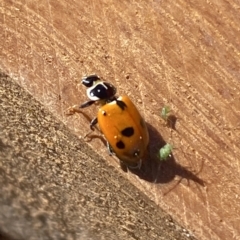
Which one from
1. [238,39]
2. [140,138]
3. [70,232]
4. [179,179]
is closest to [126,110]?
[140,138]

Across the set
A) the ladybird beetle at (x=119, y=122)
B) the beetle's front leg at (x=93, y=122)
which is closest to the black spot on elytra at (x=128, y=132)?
the ladybird beetle at (x=119, y=122)

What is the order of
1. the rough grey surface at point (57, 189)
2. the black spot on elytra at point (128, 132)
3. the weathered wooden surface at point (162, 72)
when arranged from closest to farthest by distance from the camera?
the rough grey surface at point (57, 189)
the weathered wooden surface at point (162, 72)
the black spot on elytra at point (128, 132)

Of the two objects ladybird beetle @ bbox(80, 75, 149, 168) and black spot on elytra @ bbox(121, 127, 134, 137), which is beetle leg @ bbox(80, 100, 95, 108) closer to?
ladybird beetle @ bbox(80, 75, 149, 168)

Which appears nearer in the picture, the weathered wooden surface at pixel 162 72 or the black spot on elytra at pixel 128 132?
the weathered wooden surface at pixel 162 72

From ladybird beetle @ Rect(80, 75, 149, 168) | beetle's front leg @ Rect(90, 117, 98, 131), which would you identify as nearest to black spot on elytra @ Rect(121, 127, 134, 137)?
ladybird beetle @ Rect(80, 75, 149, 168)

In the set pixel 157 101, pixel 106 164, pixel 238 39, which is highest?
pixel 238 39

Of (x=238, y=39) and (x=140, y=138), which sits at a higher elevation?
(x=238, y=39)

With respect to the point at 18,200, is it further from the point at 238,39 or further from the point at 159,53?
the point at 238,39

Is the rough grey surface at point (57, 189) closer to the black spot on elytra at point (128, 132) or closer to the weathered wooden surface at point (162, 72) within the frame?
the weathered wooden surface at point (162, 72)

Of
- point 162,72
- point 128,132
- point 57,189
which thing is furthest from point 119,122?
point 57,189
